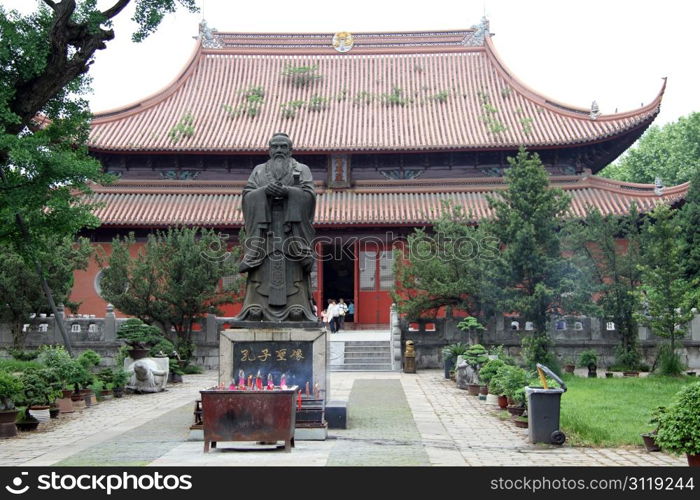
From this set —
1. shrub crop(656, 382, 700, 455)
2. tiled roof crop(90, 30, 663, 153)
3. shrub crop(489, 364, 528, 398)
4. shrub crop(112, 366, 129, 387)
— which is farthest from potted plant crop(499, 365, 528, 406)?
tiled roof crop(90, 30, 663, 153)

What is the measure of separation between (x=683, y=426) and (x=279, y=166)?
6736mm

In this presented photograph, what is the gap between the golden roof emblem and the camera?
3806 centimetres

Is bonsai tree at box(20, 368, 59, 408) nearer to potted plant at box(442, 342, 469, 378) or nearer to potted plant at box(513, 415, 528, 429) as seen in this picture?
potted plant at box(513, 415, 528, 429)

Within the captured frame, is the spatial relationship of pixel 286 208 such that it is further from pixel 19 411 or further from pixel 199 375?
pixel 199 375

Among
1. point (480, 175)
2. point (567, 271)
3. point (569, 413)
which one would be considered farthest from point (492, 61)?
point (569, 413)

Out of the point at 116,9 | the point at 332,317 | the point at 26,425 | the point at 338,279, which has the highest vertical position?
the point at 116,9

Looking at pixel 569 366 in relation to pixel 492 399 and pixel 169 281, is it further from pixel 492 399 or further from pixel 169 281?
pixel 169 281

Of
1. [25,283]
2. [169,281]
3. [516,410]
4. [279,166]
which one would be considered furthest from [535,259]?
[25,283]

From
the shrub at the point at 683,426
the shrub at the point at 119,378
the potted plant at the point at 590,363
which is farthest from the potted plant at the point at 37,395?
the potted plant at the point at 590,363

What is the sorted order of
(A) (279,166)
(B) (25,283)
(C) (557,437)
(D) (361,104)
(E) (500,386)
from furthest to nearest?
(D) (361,104) → (B) (25,283) → (E) (500,386) → (A) (279,166) → (C) (557,437)

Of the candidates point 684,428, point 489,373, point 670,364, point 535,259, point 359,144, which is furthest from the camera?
point 359,144

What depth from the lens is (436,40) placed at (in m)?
38.0

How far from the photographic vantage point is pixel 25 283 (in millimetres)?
23859

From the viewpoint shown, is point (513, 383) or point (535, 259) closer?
point (513, 383)
